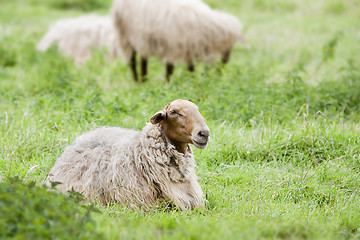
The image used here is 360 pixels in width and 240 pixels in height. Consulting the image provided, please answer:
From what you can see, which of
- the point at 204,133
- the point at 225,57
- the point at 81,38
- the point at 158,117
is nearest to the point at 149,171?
the point at 158,117

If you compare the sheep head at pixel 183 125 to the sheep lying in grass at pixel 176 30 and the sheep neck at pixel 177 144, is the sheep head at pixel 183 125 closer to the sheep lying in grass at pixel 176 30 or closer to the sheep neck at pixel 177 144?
the sheep neck at pixel 177 144

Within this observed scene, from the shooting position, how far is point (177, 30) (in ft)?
27.0

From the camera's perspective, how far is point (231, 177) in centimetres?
456

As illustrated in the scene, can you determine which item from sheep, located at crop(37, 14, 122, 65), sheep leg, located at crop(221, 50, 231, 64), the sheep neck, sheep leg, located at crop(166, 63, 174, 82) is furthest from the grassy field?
sheep, located at crop(37, 14, 122, 65)

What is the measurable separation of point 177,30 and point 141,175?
4699 millimetres

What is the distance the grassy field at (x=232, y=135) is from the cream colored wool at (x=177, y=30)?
2.05ft

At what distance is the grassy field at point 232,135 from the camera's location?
3.50m

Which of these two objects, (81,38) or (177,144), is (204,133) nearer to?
(177,144)

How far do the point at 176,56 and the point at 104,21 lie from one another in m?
3.65

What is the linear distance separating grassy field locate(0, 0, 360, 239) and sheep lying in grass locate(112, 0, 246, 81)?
1.84 feet

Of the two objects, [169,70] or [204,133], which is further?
[169,70]

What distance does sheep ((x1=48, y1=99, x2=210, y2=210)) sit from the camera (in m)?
3.90

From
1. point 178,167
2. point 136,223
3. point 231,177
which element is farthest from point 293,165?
point 136,223

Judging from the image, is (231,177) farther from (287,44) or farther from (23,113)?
(287,44)
